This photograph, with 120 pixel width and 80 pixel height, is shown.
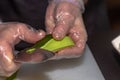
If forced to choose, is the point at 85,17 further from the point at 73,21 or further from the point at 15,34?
the point at 15,34

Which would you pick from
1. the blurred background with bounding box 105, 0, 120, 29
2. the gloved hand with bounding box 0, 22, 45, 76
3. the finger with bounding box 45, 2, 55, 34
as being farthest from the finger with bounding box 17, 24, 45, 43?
the blurred background with bounding box 105, 0, 120, 29

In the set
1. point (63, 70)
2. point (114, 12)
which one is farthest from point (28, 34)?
point (114, 12)

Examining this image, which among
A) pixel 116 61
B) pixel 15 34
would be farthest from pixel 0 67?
pixel 116 61

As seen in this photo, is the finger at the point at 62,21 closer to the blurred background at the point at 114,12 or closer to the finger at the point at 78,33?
the finger at the point at 78,33

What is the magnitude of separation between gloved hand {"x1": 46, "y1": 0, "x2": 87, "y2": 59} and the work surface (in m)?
0.06

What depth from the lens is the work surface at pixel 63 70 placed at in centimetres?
67

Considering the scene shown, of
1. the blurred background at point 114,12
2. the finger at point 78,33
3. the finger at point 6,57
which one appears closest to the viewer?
the finger at point 6,57

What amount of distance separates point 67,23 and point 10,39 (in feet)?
0.43

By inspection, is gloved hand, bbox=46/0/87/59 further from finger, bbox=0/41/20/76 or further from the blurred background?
the blurred background

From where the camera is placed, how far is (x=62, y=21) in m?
0.62

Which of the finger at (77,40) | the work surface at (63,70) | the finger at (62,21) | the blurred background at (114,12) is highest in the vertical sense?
the finger at (62,21)

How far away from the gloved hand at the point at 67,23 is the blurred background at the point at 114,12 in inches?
22.0

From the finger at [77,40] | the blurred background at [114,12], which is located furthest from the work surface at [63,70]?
the blurred background at [114,12]

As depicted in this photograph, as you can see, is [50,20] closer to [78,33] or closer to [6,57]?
[78,33]
